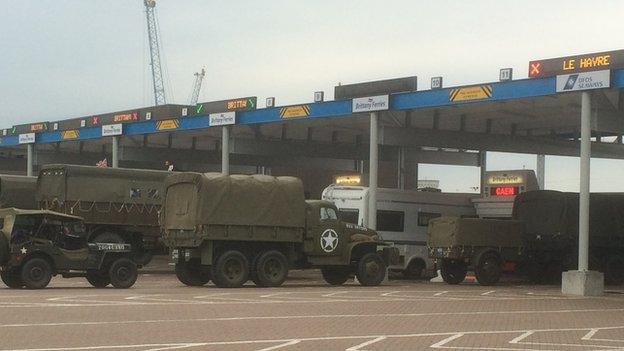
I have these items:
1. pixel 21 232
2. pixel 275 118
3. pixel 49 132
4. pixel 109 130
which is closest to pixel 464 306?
pixel 21 232

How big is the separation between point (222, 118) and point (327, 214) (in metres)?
12.2

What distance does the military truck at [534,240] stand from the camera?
32.0 metres

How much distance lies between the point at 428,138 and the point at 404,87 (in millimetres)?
5506

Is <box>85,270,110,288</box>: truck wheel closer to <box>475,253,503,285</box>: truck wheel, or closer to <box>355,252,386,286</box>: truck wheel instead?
<box>355,252,386,286</box>: truck wheel

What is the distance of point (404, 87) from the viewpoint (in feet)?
111

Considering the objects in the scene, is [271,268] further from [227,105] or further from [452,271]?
[227,105]

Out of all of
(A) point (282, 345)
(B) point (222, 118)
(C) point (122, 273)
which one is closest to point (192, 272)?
(C) point (122, 273)

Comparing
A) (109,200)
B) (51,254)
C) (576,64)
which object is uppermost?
(576,64)

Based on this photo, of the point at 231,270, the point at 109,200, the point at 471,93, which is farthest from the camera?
the point at 109,200

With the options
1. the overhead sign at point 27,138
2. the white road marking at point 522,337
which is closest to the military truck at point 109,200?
the white road marking at point 522,337

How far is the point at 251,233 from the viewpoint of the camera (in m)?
26.9

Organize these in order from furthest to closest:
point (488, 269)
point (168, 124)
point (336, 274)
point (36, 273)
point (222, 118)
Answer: point (168, 124) → point (222, 118) → point (488, 269) → point (336, 274) → point (36, 273)

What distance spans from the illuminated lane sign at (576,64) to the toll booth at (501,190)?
8.51m

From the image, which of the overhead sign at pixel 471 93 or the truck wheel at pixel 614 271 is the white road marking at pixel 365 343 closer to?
the overhead sign at pixel 471 93
